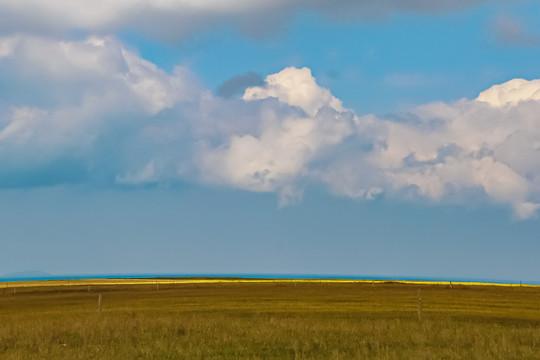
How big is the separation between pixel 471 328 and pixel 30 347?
23.2 m

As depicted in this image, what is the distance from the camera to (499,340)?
2672 cm

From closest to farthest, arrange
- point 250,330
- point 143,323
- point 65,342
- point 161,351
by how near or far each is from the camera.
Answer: point 161,351 < point 65,342 < point 250,330 < point 143,323

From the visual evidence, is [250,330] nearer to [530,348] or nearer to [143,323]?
[143,323]

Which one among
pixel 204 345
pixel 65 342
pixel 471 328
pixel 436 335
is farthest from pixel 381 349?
pixel 65 342

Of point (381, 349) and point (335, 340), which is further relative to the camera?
point (335, 340)

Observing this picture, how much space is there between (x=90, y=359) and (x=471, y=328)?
21036 mm

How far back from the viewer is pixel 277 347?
25797 millimetres

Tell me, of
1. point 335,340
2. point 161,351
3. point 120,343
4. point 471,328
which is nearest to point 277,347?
point 335,340

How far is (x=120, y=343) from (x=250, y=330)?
7.22 meters

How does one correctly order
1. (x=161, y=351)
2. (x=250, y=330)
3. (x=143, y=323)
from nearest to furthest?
(x=161, y=351) → (x=250, y=330) → (x=143, y=323)

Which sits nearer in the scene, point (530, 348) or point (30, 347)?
point (530, 348)

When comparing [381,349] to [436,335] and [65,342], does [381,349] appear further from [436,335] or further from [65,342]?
[65,342]

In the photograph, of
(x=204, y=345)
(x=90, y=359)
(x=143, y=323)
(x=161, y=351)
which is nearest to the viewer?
(x=90, y=359)

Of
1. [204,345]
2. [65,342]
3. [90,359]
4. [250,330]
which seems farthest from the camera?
[250,330]
